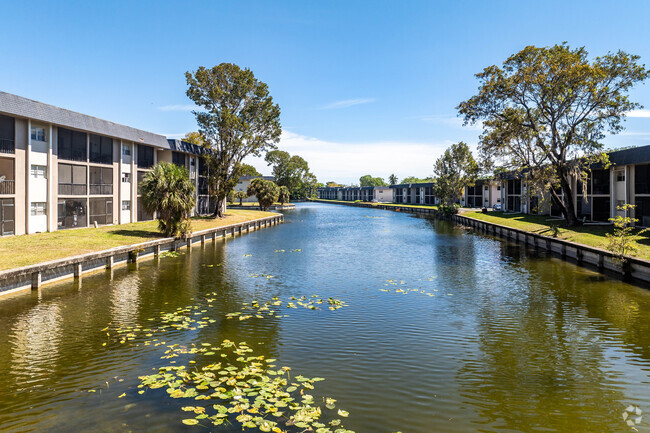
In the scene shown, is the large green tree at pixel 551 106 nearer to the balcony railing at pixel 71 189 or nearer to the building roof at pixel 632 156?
the building roof at pixel 632 156

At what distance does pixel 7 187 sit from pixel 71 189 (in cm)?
661

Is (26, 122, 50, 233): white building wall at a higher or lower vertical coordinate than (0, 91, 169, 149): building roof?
lower

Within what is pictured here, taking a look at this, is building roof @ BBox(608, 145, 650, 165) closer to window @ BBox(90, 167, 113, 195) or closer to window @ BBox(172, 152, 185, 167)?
window @ BBox(90, 167, 113, 195)

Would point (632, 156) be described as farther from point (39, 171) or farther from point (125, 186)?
point (39, 171)

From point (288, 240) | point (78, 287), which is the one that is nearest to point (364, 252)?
point (288, 240)

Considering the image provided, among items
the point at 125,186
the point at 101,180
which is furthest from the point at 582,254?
the point at 125,186

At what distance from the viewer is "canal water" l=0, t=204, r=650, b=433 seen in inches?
326

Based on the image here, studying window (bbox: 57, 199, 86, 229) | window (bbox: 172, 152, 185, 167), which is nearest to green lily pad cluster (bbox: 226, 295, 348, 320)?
window (bbox: 57, 199, 86, 229)

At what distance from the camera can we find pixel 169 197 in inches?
1304

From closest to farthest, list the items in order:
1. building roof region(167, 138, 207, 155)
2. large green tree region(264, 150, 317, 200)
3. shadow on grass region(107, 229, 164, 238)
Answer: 1. shadow on grass region(107, 229, 164, 238)
2. building roof region(167, 138, 207, 155)
3. large green tree region(264, 150, 317, 200)

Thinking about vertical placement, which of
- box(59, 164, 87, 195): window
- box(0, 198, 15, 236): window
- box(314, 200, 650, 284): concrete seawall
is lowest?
box(314, 200, 650, 284): concrete seawall

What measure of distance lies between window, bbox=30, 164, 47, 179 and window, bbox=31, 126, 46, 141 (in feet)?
7.61

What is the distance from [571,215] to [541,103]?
12.3 metres

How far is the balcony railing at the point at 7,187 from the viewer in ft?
98.3
